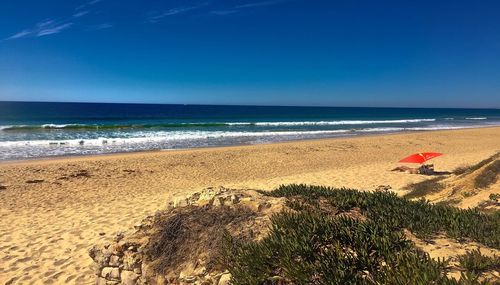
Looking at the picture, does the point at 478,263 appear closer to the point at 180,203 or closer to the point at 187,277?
the point at 187,277

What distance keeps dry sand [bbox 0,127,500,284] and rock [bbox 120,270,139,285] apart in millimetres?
1377

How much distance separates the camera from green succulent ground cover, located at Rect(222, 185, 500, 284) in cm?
300

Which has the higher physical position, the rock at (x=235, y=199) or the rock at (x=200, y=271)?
the rock at (x=235, y=199)

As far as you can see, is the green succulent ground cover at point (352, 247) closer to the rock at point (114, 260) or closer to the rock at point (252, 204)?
the rock at point (252, 204)

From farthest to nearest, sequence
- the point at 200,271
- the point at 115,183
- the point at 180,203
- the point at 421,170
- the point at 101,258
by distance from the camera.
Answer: the point at 421,170
the point at 115,183
the point at 180,203
the point at 101,258
the point at 200,271

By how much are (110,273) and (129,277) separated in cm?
49

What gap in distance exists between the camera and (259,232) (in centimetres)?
413

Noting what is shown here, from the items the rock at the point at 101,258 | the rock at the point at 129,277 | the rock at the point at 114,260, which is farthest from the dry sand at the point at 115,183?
the rock at the point at 129,277

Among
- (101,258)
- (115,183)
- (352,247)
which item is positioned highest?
(352,247)

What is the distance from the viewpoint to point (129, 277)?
4.56 m

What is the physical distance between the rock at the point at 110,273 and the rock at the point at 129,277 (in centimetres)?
16

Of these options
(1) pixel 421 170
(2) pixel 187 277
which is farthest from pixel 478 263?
(1) pixel 421 170

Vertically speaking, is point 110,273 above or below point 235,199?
below

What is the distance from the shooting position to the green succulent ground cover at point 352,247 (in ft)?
9.83
